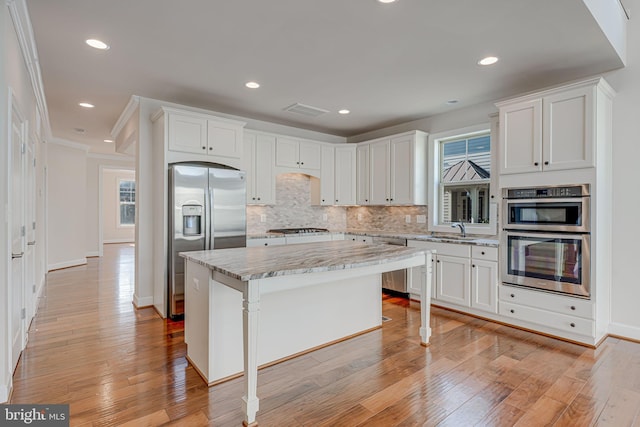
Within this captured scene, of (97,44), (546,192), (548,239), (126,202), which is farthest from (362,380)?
(126,202)

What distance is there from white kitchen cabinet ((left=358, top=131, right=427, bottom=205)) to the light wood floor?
6.72 ft

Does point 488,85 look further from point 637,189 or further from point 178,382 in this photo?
point 178,382

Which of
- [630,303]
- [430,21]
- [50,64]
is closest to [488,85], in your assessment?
[430,21]

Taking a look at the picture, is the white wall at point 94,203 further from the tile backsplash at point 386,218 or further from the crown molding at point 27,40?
the tile backsplash at point 386,218

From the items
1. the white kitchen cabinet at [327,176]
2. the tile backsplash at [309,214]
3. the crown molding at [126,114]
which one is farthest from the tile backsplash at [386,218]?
the crown molding at [126,114]

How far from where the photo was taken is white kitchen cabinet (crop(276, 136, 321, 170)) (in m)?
5.08

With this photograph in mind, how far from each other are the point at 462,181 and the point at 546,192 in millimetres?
1386

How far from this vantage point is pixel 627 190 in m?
3.19

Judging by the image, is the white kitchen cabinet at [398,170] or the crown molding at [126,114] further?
the white kitchen cabinet at [398,170]

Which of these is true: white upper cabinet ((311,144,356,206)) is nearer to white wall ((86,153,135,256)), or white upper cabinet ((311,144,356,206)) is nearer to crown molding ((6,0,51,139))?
crown molding ((6,0,51,139))

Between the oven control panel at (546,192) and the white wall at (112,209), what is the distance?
1128 cm

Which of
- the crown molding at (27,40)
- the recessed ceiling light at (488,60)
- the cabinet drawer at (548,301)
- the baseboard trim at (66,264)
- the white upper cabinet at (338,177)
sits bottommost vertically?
the baseboard trim at (66,264)

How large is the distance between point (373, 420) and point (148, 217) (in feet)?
11.4

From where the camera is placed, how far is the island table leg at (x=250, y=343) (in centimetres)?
191
